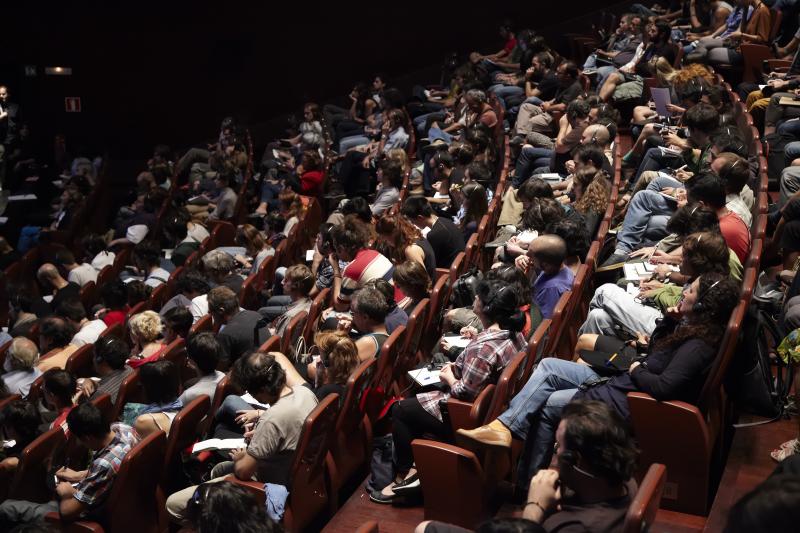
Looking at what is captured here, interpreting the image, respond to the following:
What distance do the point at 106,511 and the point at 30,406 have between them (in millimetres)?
777

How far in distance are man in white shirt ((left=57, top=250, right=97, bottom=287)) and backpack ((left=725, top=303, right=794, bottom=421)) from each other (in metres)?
4.18

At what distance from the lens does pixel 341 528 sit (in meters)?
2.62

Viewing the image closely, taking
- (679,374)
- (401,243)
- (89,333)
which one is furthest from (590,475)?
(89,333)

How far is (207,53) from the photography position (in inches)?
348

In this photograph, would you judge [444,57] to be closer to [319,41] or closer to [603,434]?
[319,41]

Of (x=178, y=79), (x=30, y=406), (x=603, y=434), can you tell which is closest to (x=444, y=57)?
(x=178, y=79)

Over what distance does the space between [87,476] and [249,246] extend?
2655 mm

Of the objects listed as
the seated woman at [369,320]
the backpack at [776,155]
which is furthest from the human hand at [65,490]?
the backpack at [776,155]

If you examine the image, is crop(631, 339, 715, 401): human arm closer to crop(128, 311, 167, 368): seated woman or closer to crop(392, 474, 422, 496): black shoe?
crop(392, 474, 422, 496): black shoe

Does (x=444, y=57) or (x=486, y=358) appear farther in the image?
Result: (x=444, y=57)

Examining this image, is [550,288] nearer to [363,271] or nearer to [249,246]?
[363,271]

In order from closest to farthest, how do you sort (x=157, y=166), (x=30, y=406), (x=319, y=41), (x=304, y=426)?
(x=304, y=426)
(x=30, y=406)
(x=157, y=166)
(x=319, y=41)

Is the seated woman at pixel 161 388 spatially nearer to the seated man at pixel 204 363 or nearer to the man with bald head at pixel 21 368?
the seated man at pixel 204 363

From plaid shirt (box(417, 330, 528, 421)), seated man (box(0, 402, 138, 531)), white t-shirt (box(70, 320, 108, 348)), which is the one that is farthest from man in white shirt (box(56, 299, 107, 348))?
plaid shirt (box(417, 330, 528, 421))
